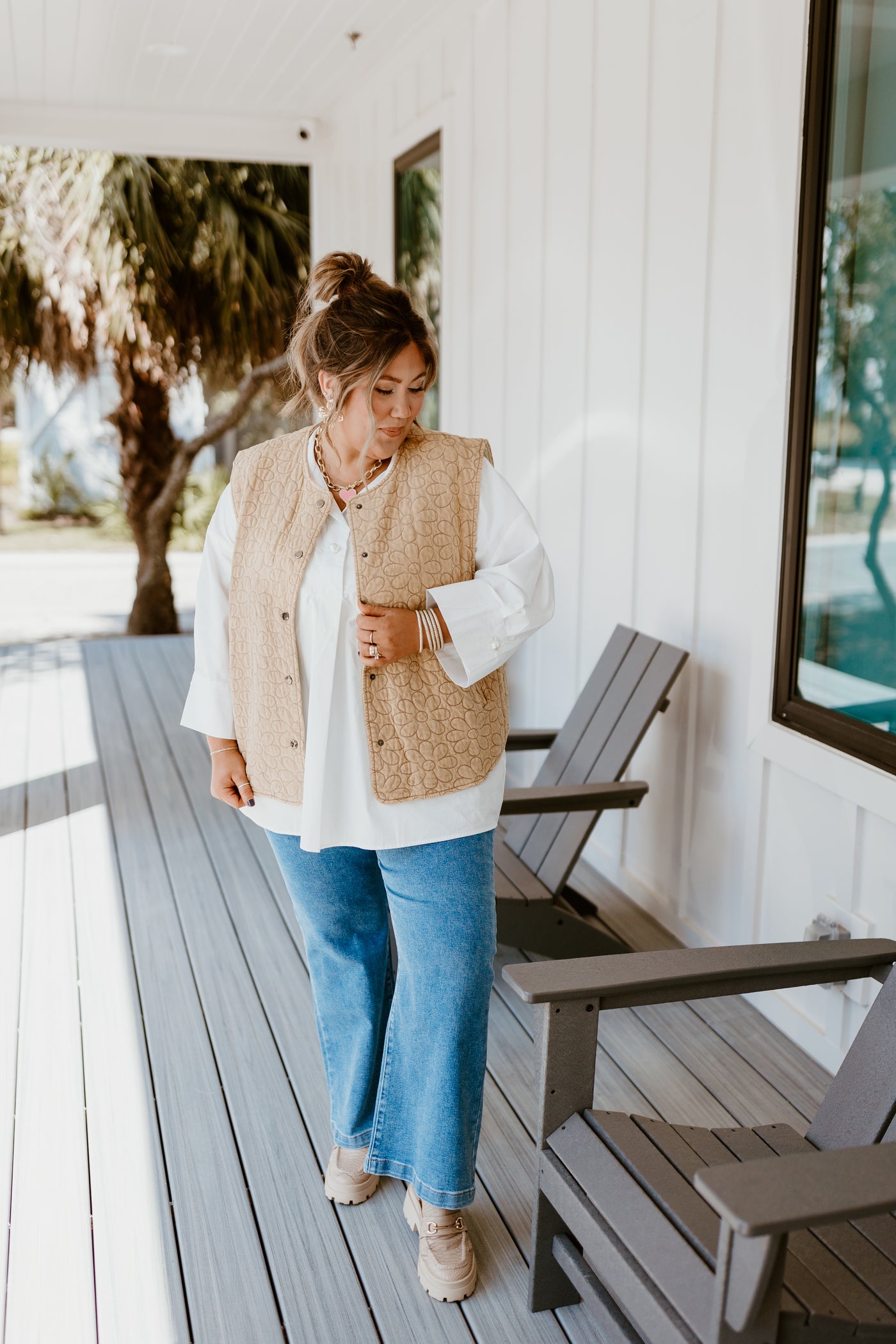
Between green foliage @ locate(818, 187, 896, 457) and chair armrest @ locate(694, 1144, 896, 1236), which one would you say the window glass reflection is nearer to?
green foliage @ locate(818, 187, 896, 457)

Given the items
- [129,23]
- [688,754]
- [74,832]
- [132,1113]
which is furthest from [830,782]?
[129,23]

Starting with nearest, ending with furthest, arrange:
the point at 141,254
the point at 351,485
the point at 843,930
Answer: the point at 351,485 < the point at 843,930 < the point at 141,254

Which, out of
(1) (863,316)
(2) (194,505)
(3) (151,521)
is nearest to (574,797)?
(1) (863,316)

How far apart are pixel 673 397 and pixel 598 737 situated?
0.96 m

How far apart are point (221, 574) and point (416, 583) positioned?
37 cm

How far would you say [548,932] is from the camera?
115 inches

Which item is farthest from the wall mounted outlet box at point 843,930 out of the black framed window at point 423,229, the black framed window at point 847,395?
the black framed window at point 423,229

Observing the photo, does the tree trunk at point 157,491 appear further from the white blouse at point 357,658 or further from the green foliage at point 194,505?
the white blouse at point 357,658

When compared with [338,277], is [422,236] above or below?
above

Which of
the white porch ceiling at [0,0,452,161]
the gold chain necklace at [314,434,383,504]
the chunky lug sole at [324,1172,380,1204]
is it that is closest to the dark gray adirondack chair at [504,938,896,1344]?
the chunky lug sole at [324,1172,380,1204]

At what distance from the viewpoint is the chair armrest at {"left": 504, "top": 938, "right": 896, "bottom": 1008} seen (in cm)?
172

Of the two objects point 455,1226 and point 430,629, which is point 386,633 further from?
point 455,1226

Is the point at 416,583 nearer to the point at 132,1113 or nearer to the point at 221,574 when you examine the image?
the point at 221,574

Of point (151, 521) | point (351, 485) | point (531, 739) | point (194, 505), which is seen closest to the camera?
point (351, 485)
